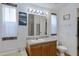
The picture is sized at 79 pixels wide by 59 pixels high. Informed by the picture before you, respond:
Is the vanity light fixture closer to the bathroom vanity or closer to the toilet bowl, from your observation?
the bathroom vanity

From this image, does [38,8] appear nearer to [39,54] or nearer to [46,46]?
[46,46]

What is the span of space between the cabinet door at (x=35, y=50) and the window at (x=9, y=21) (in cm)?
45

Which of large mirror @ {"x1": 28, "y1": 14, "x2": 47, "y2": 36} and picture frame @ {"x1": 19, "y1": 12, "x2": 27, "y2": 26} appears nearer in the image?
picture frame @ {"x1": 19, "y1": 12, "x2": 27, "y2": 26}

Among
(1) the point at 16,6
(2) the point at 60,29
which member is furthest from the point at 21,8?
(2) the point at 60,29

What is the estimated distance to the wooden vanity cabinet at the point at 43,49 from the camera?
6.66ft

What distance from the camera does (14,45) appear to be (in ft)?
6.86

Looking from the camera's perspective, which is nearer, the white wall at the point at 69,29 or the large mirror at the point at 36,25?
the white wall at the point at 69,29

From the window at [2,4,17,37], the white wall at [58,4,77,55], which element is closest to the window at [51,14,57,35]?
the white wall at [58,4,77,55]

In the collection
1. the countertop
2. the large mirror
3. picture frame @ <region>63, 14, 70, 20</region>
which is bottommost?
the countertop

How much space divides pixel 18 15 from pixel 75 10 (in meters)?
1.09

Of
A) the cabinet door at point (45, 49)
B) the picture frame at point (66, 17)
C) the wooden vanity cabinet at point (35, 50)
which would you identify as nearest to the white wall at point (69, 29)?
the picture frame at point (66, 17)

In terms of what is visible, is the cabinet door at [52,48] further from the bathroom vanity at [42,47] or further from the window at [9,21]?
the window at [9,21]

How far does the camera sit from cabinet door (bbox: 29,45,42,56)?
2026 millimetres

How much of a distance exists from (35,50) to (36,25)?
0.52m
